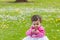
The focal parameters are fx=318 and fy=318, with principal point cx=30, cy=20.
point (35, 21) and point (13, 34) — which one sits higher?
point (35, 21)

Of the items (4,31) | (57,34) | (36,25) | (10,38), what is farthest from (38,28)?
(4,31)

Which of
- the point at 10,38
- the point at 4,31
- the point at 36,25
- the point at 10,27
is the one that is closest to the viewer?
the point at 36,25

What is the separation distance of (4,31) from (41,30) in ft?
23.0

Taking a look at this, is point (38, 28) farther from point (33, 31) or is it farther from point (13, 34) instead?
point (13, 34)

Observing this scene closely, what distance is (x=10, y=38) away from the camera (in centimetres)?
1288

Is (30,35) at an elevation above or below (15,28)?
above

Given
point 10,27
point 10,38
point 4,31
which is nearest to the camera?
point 10,38

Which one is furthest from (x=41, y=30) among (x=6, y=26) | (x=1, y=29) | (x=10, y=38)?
(x=6, y=26)

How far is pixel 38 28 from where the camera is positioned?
7.72 meters

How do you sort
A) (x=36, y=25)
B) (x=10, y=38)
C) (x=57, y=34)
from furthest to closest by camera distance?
(x=57, y=34) → (x=10, y=38) → (x=36, y=25)

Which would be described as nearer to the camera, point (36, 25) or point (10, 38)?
point (36, 25)

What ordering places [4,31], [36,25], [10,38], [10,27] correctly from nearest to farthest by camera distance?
[36,25]
[10,38]
[4,31]
[10,27]

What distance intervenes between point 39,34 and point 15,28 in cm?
788

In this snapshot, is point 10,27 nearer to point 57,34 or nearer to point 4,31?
point 4,31
